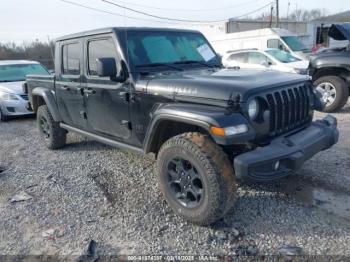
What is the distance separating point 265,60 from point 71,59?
8.49m

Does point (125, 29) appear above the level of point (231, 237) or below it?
above

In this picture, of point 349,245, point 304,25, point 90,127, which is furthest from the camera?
point 304,25

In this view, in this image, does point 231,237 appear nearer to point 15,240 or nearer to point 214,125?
point 214,125

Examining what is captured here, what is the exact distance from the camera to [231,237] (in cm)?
304

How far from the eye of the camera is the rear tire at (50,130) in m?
5.70

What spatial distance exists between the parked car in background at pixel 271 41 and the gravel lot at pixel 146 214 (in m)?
10.9

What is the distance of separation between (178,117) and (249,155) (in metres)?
0.72

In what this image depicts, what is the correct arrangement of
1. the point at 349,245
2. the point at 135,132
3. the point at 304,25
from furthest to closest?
1. the point at 304,25
2. the point at 135,132
3. the point at 349,245

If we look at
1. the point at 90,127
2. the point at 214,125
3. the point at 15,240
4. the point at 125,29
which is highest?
the point at 125,29

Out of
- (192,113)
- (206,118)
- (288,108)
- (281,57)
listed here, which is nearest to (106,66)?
(192,113)

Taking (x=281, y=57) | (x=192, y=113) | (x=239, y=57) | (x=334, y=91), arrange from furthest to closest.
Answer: (x=239, y=57) → (x=281, y=57) → (x=334, y=91) → (x=192, y=113)

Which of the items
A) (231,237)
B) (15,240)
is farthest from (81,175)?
(231,237)

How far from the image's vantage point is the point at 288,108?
A: 3359 millimetres

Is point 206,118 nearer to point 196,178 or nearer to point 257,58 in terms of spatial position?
point 196,178
